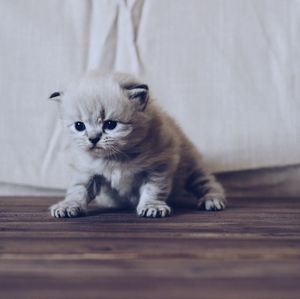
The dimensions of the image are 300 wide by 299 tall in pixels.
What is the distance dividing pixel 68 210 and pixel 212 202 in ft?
1.32

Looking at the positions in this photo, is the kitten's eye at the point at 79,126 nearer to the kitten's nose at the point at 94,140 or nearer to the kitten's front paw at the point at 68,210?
the kitten's nose at the point at 94,140

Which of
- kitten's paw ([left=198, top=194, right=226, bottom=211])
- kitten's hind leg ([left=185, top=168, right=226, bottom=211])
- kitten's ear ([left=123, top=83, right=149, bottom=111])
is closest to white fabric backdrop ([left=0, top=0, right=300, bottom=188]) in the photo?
kitten's hind leg ([left=185, top=168, right=226, bottom=211])

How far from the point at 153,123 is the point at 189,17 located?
537 mm

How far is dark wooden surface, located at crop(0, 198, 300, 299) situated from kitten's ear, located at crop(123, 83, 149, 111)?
0.97ft

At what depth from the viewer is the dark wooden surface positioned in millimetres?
787

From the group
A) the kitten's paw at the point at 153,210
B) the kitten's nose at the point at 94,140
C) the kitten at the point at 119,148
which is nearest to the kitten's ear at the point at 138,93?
the kitten at the point at 119,148

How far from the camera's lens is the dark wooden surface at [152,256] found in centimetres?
79

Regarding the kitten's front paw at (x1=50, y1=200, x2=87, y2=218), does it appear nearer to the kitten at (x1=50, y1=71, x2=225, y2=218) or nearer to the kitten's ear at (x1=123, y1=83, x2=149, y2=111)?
the kitten at (x1=50, y1=71, x2=225, y2=218)

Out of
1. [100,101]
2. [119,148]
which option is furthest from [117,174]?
[100,101]

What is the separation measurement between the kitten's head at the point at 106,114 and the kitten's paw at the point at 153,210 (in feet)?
0.51

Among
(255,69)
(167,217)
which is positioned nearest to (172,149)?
(167,217)

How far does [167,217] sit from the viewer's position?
1.35 meters

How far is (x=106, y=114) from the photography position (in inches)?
53.2

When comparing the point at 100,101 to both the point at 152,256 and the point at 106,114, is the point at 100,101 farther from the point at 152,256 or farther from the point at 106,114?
the point at 152,256
